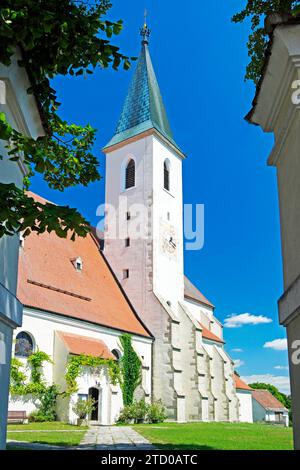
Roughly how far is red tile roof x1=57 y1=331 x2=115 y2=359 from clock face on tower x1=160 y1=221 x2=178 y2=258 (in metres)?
9.19

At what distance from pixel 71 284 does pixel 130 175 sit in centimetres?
1064

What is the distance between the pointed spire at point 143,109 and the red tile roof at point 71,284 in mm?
8587

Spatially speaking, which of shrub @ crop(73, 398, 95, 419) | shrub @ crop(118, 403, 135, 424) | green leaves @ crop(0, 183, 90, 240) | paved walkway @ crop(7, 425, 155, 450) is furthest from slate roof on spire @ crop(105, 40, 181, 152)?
green leaves @ crop(0, 183, 90, 240)

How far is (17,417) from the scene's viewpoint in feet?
60.2

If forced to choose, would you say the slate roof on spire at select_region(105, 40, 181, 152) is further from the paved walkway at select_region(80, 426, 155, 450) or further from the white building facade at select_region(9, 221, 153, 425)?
the paved walkway at select_region(80, 426, 155, 450)

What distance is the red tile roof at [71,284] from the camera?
72.7 feet

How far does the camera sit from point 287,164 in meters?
5.11

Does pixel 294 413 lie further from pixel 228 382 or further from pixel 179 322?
pixel 228 382

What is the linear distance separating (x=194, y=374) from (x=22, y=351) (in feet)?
40.8

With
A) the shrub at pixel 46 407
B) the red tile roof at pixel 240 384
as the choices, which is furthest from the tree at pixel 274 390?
the shrub at pixel 46 407

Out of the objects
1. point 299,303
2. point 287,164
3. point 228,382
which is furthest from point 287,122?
point 228,382

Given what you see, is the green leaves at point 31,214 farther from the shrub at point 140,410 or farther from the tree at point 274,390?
the tree at point 274,390

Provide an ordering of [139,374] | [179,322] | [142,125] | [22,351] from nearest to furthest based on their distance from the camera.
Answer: [22,351]
[139,374]
[179,322]
[142,125]
